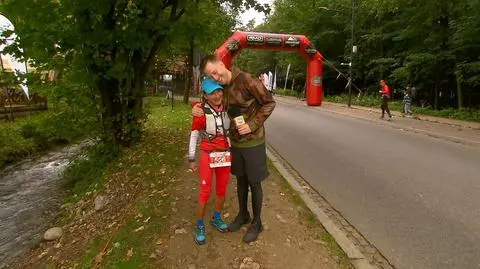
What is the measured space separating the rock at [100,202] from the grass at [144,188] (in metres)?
0.66

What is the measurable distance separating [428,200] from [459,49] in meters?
17.4

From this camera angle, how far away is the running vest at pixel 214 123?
4.43 m

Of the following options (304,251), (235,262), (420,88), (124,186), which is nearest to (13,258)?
(124,186)

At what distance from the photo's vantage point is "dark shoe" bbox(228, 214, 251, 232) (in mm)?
5027

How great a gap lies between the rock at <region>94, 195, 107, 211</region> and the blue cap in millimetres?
3883

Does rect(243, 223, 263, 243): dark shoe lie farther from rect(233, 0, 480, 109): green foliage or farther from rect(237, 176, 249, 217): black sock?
rect(233, 0, 480, 109): green foliage

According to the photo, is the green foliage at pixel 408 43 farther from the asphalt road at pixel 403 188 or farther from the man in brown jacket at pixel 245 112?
the man in brown jacket at pixel 245 112

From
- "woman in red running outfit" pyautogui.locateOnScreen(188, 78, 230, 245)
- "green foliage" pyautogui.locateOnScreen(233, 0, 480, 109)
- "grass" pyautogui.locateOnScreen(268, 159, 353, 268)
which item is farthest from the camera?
"green foliage" pyautogui.locateOnScreen(233, 0, 480, 109)

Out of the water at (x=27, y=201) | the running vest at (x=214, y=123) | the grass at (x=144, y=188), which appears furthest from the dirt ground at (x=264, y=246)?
the water at (x=27, y=201)

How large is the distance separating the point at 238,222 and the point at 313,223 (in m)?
1.00

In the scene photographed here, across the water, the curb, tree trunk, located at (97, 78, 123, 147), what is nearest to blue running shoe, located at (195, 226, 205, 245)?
the curb

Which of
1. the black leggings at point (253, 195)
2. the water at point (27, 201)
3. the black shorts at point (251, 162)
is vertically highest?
the black shorts at point (251, 162)

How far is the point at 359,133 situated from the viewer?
14.6 m

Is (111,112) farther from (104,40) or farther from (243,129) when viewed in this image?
(243,129)
